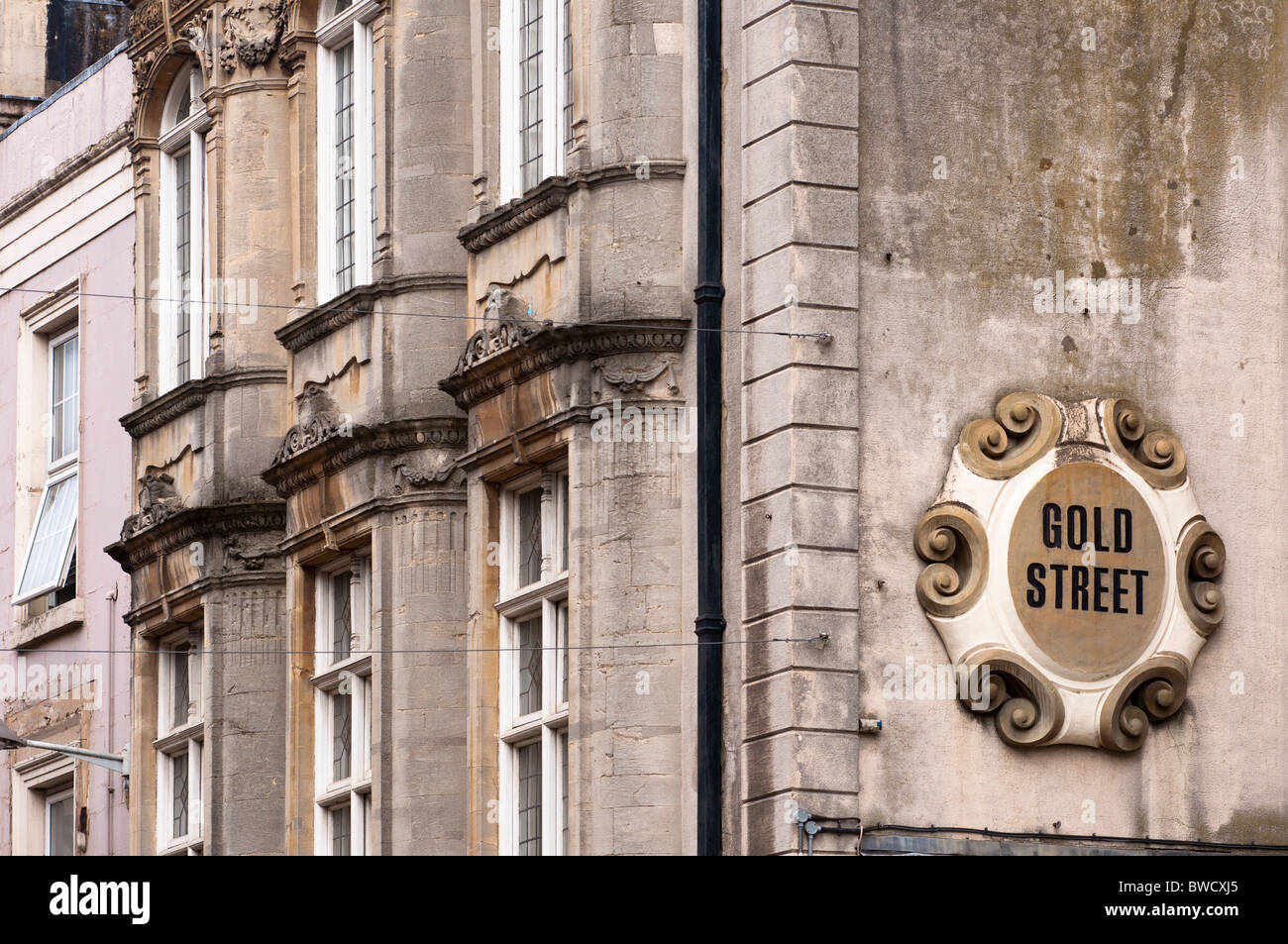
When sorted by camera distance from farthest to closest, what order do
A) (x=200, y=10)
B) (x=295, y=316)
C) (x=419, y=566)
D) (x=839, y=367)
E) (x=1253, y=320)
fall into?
(x=200, y=10)
(x=295, y=316)
(x=419, y=566)
(x=1253, y=320)
(x=839, y=367)

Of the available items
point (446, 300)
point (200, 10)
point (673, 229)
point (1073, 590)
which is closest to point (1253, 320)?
point (1073, 590)

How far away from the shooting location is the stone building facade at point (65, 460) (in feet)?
119

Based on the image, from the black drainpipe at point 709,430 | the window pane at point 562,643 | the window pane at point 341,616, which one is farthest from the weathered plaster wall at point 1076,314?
the window pane at point 341,616

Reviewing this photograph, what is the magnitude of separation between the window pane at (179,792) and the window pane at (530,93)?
834 centimetres

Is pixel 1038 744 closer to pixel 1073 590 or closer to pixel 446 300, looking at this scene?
pixel 1073 590

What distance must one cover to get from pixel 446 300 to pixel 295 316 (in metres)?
2.59

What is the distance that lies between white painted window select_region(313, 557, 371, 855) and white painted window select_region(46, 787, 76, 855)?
23.8ft

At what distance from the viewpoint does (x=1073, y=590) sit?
25.3m

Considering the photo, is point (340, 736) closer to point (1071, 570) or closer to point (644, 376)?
point (644, 376)

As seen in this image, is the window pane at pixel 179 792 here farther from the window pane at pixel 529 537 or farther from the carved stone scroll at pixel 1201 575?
the carved stone scroll at pixel 1201 575

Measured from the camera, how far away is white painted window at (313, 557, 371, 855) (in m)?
29.7

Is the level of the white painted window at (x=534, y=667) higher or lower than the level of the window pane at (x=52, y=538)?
lower

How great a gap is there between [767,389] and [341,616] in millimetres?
6807

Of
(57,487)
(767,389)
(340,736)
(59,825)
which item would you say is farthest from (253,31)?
(59,825)
